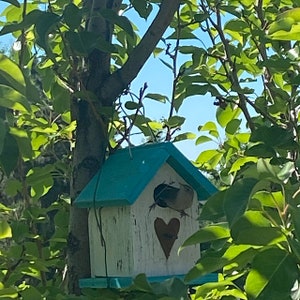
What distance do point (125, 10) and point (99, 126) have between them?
0.35 meters

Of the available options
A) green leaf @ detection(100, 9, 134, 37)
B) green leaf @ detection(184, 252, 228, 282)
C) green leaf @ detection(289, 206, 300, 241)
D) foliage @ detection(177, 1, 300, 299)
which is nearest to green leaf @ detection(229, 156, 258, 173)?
foliage @ detection(177, 1, 300, 299)

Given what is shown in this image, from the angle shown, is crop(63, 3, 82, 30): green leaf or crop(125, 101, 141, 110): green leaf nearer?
crop(63, 3, 82, 30): green leaf

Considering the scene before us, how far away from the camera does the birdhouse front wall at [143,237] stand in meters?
1.10

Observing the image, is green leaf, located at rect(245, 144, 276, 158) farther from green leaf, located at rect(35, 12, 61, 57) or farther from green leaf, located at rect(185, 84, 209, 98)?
green leaf, located at rect(35, 12, 61, 57)

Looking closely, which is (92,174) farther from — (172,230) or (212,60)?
(212,60)

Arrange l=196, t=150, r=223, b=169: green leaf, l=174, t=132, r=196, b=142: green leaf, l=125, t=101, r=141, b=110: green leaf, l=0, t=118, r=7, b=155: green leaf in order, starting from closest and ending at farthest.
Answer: l=0, t=118, r=7, b=155: green leaf → l=125, t=101, r=141, b=110: green leaf → l=174, t=132, r=196, b=142: green leaf → l=196, t=150, r=223, b=169: green leaf

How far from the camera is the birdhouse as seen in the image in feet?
3.58

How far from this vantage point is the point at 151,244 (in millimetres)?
1115

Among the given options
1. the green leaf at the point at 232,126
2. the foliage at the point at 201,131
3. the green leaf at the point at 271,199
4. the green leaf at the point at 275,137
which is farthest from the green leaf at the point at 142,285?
the green leaf at the point at 232,126

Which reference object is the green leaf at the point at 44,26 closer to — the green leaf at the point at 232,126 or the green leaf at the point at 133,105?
the green leaf at the point at 133,105

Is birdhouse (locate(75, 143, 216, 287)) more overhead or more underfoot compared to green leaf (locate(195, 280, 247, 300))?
more overhead

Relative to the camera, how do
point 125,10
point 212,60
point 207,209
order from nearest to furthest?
point 207,209, point 125,10, point 212,60

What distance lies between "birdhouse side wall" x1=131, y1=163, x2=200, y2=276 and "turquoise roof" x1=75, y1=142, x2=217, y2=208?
0.02 m

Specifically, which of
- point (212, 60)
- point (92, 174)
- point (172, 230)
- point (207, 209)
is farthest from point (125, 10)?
point (207, 209)
